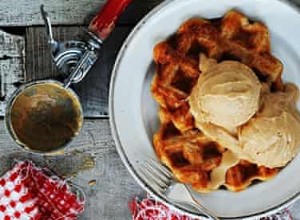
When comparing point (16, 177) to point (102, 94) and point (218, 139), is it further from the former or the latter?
point (218, 139)

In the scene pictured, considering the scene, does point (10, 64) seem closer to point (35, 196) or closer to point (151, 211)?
point (35, 196)

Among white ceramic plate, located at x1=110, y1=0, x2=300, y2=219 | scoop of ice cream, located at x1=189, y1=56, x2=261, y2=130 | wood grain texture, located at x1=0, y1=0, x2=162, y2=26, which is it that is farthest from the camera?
wood grain texture, located at x1=0, y1=0, x2=162, y2=26

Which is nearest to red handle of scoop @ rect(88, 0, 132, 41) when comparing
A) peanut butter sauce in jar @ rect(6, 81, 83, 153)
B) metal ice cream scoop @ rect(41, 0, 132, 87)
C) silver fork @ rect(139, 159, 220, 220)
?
metal ice cream scoop @ rect(41, 0, 132, 87)

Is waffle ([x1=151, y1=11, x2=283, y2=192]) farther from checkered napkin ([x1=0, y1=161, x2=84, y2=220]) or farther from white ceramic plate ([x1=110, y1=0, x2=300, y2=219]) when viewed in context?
checkered napkin ([x1=0, y1=161, x2=84, y2=220])

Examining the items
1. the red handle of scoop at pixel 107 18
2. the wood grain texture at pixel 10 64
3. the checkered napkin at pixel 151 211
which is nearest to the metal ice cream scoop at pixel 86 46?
Result: the red handle of scoop at pixel 107 18

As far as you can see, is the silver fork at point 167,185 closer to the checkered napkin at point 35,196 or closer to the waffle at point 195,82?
the waffle at point 195,82

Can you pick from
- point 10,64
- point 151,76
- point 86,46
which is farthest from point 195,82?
point 10,64
